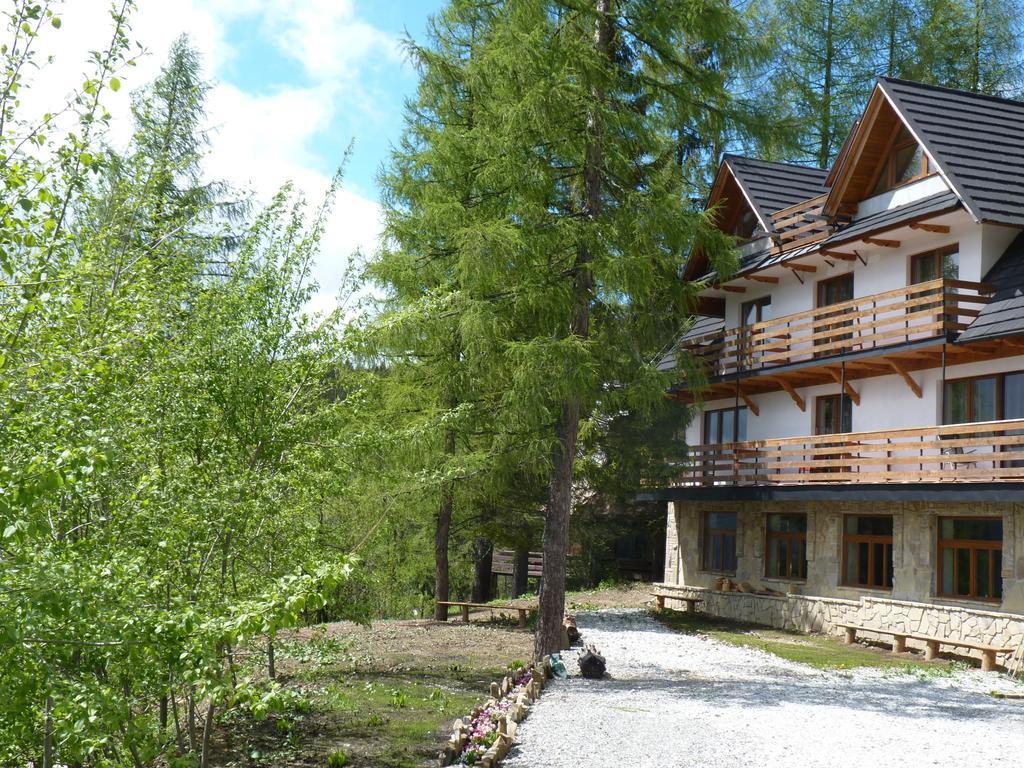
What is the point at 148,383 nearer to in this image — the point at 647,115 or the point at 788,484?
the point at 647,115

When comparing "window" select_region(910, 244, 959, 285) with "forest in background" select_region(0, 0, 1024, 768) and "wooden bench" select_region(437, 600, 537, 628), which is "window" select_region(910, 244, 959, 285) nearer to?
"forest in background" select_region(0, 0, 1024, 768)

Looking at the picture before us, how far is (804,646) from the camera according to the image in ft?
60.0

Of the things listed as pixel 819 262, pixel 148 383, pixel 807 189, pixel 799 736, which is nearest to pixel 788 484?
pixel 819 262

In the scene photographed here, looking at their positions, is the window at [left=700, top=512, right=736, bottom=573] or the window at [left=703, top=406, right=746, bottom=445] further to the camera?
the window at [left=703, top=406, right=746, bottom=445]

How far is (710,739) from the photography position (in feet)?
32.4

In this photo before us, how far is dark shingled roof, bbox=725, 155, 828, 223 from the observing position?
80.3ft

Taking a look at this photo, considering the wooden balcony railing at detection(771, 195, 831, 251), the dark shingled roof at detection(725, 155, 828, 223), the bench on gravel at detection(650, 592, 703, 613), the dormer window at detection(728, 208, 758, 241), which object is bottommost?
the bench on gravel at detection(650, 592, 703, 613)

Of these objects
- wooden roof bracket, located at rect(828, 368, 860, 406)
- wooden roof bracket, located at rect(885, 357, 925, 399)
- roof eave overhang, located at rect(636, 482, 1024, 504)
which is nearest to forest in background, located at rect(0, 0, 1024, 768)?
roof eave overhang, located at rect(636, 482, 1024, 504)

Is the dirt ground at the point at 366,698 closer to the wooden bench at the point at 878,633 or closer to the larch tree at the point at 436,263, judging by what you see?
the larch tree at the point at 436,263

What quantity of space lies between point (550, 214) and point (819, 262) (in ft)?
33.5

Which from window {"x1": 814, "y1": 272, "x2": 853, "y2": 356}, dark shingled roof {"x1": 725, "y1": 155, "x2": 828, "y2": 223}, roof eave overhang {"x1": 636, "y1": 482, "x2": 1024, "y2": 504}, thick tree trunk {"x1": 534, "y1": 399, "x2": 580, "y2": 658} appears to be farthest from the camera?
dark shingled roof {"x1": 725, "y1": 155, "x2": 828, "y2": 223}

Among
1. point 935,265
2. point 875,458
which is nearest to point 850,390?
point 875,458

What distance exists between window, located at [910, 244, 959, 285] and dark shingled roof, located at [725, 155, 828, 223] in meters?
4.38

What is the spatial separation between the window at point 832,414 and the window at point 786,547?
86.7 inches
